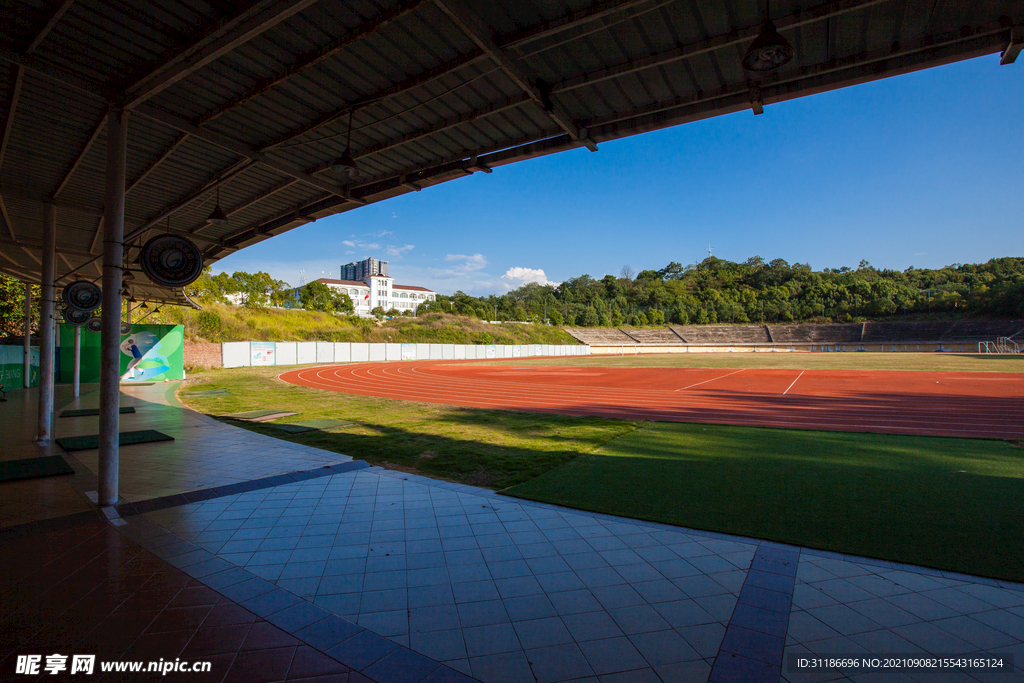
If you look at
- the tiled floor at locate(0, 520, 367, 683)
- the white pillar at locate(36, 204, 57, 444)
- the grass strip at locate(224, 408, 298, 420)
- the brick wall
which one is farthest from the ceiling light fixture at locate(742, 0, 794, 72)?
the brick wall

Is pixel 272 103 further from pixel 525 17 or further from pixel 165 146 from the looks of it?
pixel 525 17

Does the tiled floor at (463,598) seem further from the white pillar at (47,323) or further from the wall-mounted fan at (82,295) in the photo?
the wall-mounted fan at (82,295)

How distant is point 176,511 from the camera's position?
469cm

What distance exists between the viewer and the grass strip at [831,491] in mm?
3734

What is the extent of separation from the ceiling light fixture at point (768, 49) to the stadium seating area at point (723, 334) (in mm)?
81712

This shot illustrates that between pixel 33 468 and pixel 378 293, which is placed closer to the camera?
pixel 33 468

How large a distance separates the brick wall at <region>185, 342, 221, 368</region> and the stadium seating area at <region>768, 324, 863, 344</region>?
260 feet

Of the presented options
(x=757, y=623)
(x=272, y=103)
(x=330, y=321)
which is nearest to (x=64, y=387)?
(x=272, y=103)

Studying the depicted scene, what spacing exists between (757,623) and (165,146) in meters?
8.13

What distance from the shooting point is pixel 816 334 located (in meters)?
74.8

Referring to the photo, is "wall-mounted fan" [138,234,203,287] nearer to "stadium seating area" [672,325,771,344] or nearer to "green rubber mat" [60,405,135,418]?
"green rubber mat" [60,405,135,418]

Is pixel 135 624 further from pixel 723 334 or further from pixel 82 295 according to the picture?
pixel 723 334

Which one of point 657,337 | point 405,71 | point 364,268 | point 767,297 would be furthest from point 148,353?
point 364,268

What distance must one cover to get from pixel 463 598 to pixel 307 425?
7993 millimetres
